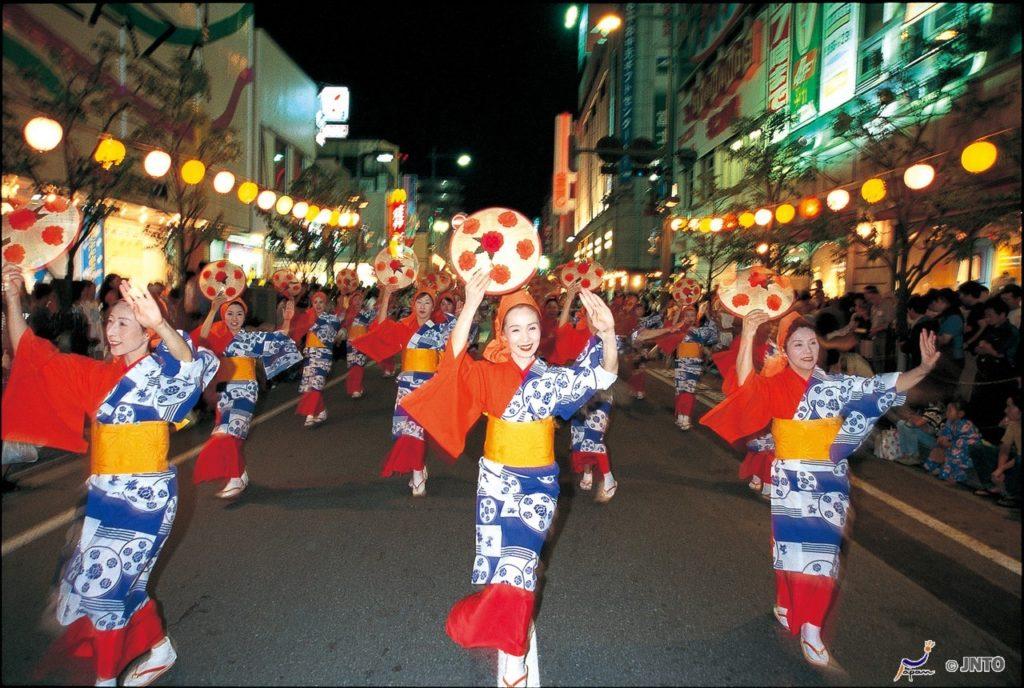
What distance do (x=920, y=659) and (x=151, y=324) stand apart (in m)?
3.89

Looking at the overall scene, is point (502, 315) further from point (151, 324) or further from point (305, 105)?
point (305, 105)

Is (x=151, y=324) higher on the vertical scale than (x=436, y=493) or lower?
higher

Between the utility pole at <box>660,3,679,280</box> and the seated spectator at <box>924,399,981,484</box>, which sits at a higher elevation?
the utility pole at <box>660,3,679,280</box>

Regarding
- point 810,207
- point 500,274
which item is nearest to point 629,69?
point 810,207

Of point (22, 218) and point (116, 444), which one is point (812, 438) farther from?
point (22, 218)

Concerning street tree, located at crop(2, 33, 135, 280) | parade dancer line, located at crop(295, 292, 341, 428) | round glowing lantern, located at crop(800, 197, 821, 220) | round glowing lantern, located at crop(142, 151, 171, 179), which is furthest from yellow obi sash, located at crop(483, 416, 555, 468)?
round glowing lantern, located at crop(800, 197, 821, 220)

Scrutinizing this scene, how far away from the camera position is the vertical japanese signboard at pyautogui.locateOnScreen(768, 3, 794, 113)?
20.8m

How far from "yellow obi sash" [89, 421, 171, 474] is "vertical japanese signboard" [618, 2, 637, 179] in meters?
38.1

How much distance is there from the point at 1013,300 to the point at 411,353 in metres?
6.70

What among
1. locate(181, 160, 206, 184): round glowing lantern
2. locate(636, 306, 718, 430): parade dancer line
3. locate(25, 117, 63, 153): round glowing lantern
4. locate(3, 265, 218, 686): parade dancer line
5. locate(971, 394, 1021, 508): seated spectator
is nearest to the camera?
locate(3, 265, 218, 686): parade dancer line

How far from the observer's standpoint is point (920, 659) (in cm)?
354

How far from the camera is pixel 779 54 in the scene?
843 inches

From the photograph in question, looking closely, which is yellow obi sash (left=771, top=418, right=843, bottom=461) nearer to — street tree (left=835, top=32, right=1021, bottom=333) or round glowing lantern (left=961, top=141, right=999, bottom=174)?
round glowing lantern (left=961, top=141, right=999, bottom=174)

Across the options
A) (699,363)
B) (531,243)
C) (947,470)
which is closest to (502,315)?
(531,243)
